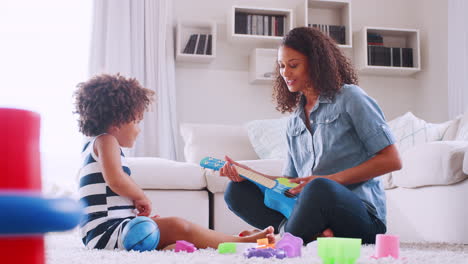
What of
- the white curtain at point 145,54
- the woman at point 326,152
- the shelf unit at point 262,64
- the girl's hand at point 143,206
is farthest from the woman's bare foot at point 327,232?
the shelf unit at point 262,64

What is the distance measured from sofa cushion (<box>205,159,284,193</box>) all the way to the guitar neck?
2.20 ft

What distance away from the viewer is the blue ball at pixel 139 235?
A: 1309 millimetres

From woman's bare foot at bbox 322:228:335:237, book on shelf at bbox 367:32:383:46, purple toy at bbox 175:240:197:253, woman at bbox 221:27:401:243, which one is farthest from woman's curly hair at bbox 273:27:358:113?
book on shelf at bbox 367:32:383:46

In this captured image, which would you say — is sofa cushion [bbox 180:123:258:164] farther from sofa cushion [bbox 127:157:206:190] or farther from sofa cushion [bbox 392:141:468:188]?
sofa cushion [bbox 392:141:468:188]

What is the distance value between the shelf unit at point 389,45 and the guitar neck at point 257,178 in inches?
90.7

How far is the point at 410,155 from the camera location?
2.02 meters

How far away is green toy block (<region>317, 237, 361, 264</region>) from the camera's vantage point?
98 cm

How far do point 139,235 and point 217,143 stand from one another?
1.61 meters

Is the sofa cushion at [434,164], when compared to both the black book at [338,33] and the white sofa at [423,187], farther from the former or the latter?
the black book at [338,33]

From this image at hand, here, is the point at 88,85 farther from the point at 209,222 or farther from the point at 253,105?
the point at 253,105

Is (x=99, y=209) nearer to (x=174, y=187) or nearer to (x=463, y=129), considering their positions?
(x=174, y=187)

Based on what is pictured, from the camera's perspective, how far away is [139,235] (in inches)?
51.5

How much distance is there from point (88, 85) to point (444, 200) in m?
1.38

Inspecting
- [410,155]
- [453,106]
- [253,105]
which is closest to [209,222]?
[410,155]
